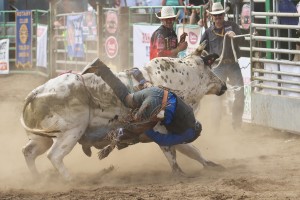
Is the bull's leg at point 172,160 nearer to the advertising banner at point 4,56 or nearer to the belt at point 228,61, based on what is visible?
the belt at point 228,61

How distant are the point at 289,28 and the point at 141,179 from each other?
3276 millimetres

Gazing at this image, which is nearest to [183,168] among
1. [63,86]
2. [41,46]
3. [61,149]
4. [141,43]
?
[61,149]

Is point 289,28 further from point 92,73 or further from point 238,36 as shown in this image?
point 92,73

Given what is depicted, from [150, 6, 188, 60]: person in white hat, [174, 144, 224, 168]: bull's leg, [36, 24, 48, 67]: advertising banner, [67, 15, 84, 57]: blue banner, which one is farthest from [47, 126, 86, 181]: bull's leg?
[36, 24, 48, 67]: advertising banner

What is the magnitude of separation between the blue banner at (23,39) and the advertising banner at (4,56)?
0.29 meters

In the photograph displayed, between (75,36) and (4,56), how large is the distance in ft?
10.6

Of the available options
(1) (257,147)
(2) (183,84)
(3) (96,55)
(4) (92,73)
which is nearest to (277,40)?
(1) (257,147)

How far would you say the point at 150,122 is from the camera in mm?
7383

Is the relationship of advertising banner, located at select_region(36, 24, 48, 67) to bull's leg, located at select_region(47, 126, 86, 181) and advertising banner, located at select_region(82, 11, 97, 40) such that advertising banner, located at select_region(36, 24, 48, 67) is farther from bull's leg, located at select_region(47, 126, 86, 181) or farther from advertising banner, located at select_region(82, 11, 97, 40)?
bull's leg, located at select_region(47, 126, 86, 181)

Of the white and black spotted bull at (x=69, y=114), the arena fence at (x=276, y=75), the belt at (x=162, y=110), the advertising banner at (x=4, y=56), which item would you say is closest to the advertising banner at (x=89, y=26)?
the advertising banner at (x=4, y=56)

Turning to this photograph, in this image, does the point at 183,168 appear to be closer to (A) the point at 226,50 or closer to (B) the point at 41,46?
(A) the point at 226,50

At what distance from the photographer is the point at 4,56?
64.1ft

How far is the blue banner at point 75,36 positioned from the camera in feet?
55.1

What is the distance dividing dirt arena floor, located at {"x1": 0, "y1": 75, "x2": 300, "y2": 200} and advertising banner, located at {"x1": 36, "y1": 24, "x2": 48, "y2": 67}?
23.8 feet
